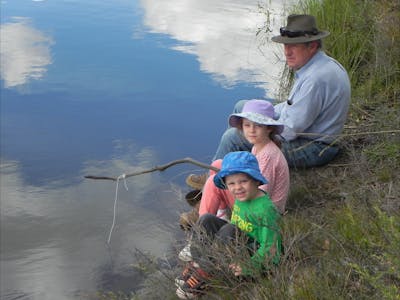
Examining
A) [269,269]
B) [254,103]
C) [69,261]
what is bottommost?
[69,261]

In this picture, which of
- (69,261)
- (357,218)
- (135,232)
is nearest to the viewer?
(357,218)

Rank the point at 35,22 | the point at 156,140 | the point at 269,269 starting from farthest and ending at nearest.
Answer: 1. the point at 35,22
2. the point at 156,140
3. the point at 269,269

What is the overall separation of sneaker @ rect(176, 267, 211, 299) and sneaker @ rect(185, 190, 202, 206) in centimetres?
199

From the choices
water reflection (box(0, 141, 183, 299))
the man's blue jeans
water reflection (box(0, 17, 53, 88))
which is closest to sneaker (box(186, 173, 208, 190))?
water reflection (box(0, 141, 183, 299))

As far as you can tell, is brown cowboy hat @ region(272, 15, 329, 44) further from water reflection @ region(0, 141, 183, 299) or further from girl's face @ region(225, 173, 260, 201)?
girl's face @ region(225, 173, 260, 201)

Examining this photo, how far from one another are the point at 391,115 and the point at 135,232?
2140 millimetres

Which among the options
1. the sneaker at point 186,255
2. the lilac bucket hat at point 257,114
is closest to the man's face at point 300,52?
Answer: the lilac bucket hat at point 257,114

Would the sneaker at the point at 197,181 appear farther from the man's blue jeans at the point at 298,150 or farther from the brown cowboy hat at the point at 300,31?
the brown cowboy hat at the point at 300,31

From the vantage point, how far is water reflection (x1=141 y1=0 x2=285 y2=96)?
8.87 m

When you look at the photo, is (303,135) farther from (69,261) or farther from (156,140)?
(156,140)

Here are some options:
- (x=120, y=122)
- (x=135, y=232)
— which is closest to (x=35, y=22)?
(x=120, y=122)

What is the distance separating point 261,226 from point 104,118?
461 centimetres

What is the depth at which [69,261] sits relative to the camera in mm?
5105

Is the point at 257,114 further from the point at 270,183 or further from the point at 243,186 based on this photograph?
the point at 243,186
